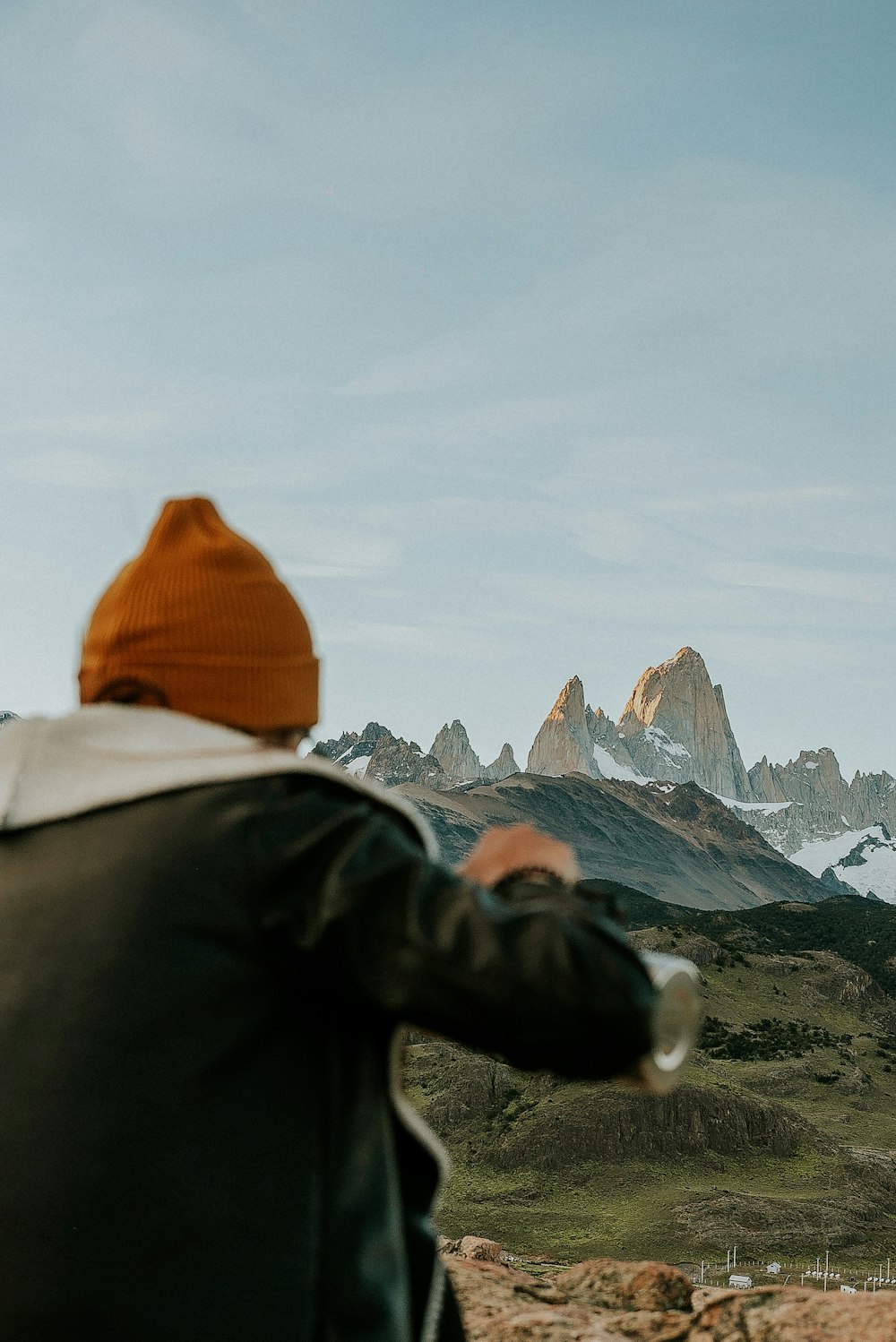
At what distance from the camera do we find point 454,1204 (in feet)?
206

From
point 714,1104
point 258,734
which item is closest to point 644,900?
point 714,1104

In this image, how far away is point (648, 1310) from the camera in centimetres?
617

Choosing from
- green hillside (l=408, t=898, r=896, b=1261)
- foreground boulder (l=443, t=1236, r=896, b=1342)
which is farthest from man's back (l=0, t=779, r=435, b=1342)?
green hillside (l=408, t=898, r=896, b=1261)

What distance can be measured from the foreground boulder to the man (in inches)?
125

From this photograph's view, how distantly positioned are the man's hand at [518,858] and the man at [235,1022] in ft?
0.55

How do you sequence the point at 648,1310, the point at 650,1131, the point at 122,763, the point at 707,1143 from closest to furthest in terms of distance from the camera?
the point at 122,763 < the point at 648,1310 < the point at 707,1143 < the point at 650,1131

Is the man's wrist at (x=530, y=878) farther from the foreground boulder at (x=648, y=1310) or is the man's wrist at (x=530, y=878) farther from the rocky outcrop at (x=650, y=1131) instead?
the rocky outcrop at (x=650, y=1131)

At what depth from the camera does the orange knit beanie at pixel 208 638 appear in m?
2.08

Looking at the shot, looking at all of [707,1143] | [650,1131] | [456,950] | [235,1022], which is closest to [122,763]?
[235,1022]

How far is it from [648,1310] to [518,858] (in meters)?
4.96

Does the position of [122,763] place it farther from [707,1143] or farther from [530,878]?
[707,1143]

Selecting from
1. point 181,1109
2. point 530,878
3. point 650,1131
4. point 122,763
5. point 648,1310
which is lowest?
point 650,1131

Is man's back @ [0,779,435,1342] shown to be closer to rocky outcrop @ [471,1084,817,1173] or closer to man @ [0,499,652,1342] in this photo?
man @ [0,499,652,1342]

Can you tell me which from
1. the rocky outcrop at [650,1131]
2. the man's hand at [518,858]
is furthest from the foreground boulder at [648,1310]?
the rocky outcrop at [650,1131]
